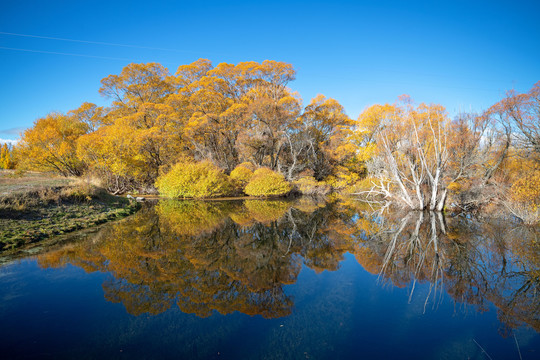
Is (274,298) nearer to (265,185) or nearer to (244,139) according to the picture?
(265,185)

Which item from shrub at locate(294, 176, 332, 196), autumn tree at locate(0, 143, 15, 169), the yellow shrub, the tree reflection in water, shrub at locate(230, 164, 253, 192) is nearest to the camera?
the tree reflection in water

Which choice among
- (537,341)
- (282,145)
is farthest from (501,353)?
(282,145)

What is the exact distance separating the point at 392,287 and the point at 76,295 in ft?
22.3

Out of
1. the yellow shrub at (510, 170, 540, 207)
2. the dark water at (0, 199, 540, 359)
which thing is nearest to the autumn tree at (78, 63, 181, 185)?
the dark water at (0, 199, 540, 359)

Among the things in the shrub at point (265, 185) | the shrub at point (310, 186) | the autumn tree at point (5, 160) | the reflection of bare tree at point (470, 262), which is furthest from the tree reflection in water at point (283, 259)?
the autumn tree at point (5, 160)

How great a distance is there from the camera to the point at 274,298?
17.5 feet

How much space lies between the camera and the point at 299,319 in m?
4.62

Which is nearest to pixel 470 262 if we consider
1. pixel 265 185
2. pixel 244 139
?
pixel 265 185

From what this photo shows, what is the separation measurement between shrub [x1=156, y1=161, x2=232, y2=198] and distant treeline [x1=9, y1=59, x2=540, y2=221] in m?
0.08

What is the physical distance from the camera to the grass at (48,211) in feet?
28.4

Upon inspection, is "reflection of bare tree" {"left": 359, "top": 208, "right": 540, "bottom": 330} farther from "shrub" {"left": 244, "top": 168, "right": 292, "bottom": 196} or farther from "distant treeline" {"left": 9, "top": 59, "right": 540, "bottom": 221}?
"shrub" {"left": 244, "top": 168, "right": 292, "bottom": 196}

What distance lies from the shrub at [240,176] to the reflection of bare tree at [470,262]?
1419 cm

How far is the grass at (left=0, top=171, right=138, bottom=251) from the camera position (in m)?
8.67

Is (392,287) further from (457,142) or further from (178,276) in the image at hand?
(457,142)
